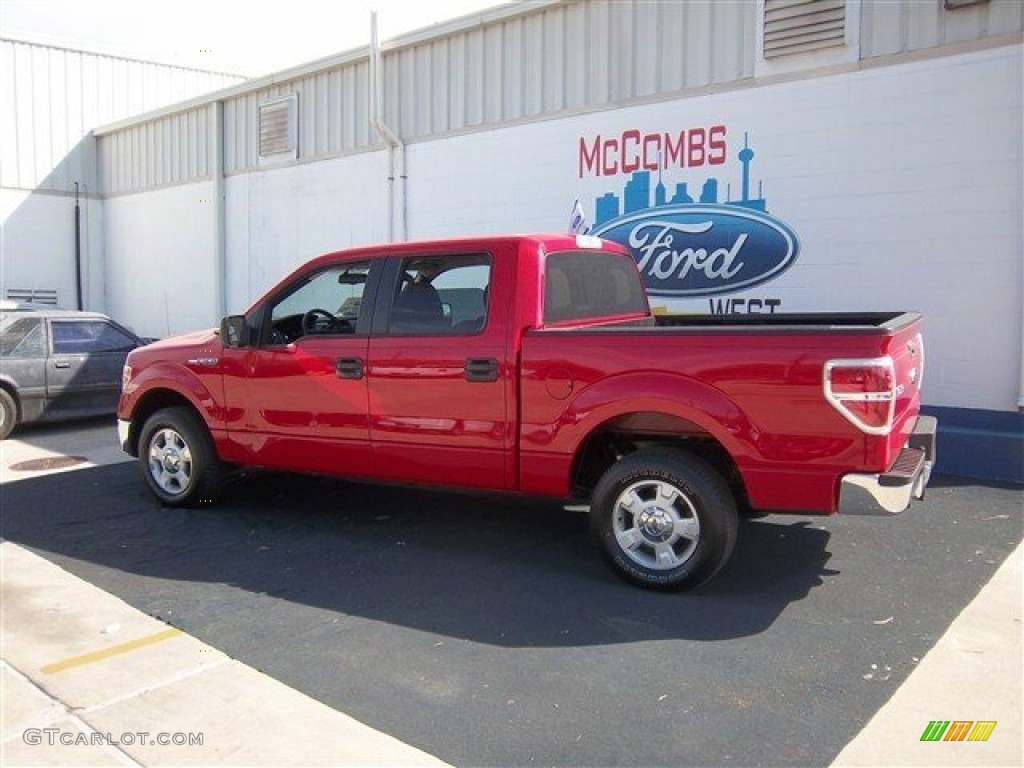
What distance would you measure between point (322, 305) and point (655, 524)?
294 cm

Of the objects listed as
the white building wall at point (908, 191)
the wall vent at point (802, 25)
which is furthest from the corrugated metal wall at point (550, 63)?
the white building wall at point (908, 191)

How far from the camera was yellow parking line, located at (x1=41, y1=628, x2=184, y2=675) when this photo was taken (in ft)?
13.3

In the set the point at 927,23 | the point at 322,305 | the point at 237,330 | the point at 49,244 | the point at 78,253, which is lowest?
the point at 237,330

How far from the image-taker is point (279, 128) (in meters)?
14.0

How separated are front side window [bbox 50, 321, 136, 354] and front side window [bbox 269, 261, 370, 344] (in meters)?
5.71

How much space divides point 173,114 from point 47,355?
723 centimetres

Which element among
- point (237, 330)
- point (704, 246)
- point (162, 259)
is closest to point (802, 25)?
point (704, 246)

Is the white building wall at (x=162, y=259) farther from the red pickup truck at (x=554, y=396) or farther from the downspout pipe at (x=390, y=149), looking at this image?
the red pickup truck at (x=554, y=396)

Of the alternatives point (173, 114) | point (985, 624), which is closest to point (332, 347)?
point (985, 624)

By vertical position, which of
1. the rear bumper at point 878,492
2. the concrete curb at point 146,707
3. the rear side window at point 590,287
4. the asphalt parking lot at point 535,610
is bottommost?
the concrete curb at point 146,707

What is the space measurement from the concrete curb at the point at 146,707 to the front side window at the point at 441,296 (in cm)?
223

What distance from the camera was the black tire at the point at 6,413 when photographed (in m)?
10.1

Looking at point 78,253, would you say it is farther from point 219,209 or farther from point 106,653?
point 106,653

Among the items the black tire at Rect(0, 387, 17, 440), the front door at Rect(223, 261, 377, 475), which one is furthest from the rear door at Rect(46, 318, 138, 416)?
the front door at Rect(223, 261, 377, 475)
